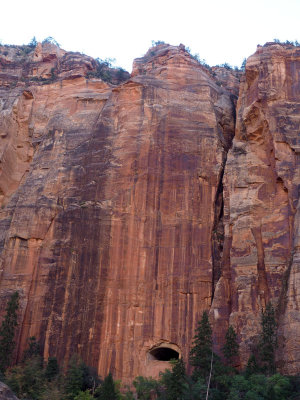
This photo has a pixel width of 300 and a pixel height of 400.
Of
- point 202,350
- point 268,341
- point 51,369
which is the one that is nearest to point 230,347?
point 202,350

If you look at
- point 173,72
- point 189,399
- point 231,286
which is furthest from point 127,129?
point 189,399

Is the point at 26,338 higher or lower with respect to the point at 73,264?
lower

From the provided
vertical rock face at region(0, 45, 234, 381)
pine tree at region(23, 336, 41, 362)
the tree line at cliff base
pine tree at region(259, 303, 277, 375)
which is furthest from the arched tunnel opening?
pine tree at region(259, 303, 277, 375)

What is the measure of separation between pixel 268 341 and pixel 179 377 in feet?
16.5

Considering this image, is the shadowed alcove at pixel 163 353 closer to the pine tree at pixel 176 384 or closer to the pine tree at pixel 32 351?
the pine tree at pixel 176 384

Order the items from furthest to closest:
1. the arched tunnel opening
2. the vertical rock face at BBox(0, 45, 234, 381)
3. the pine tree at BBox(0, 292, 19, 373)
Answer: the arched tunnel opening → the vertical rock face at BBox(0, 45, 234, 381) → the pine tree at BBox(0, 292, 19, 373)

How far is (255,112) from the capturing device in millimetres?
38656

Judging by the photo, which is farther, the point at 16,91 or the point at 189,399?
the point at 16,91

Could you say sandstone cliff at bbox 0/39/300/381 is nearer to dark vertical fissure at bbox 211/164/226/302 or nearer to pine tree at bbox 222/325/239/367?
dark vertical fissure at bbox 211/164/226/302

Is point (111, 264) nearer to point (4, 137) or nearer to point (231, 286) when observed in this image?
point (231, 286)

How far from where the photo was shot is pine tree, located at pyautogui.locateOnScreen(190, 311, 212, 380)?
3038 centimetres

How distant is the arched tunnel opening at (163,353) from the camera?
1388 inches

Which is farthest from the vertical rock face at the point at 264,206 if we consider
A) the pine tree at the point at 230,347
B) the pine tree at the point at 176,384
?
the pine tree at the point at 176,384

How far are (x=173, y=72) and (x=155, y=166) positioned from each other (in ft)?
29.5
